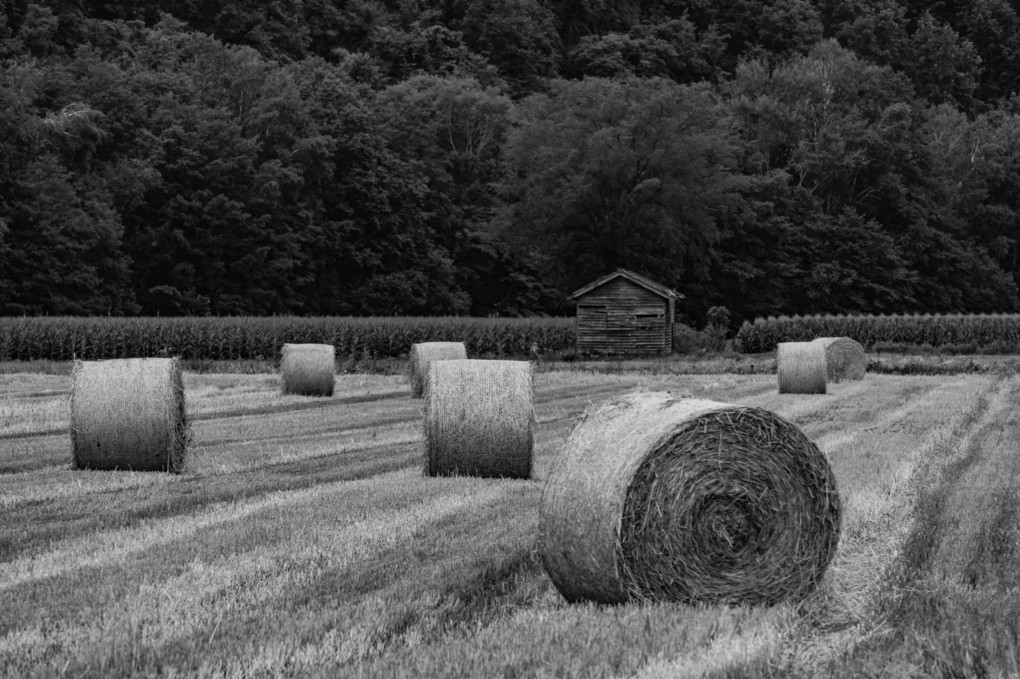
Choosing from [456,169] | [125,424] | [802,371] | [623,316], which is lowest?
[802,371]

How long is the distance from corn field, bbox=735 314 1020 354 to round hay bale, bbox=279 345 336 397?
3250 cm

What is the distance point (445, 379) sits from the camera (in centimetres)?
1370

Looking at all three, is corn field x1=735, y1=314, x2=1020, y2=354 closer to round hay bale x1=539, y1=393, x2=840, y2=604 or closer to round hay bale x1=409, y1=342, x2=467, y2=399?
round hay bale x1=409, y1=342, x2=467, y2=399

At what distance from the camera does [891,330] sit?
2188 inches

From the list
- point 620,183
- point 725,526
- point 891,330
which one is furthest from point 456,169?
point 725,526

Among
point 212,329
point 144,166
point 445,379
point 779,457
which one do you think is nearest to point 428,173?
point 144,166

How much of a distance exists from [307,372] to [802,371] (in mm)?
10605

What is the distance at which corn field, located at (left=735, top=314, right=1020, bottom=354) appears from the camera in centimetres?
5459

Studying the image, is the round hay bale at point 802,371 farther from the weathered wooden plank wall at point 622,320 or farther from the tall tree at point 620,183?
the tall tree at point 620,183

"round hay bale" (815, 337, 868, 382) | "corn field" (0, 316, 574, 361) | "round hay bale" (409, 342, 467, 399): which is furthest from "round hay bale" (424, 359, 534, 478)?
"corn field" (0, 316, 574, 361)

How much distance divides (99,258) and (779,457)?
54.6 metres

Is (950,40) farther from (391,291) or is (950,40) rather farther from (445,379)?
(445,379)

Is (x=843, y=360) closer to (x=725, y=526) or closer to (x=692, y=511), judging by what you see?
(x=725, y=526)

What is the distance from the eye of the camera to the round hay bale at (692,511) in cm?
754
